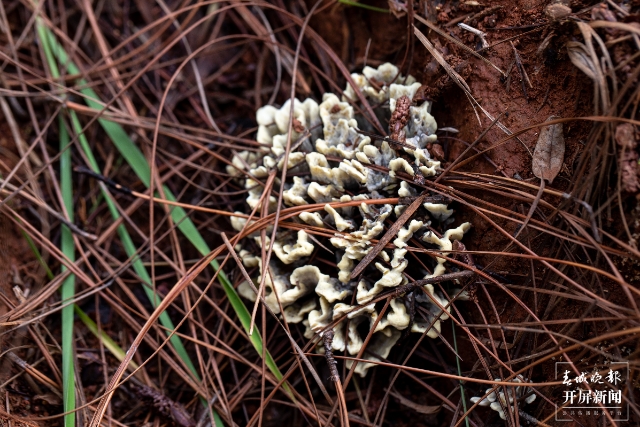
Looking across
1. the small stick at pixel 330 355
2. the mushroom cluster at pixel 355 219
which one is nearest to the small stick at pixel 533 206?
the mushroom cluster at pixel 355 219

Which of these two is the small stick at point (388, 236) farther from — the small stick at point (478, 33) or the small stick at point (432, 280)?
the small stick at point (478, 33)

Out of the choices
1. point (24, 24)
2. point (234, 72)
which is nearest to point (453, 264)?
point (234, 72)

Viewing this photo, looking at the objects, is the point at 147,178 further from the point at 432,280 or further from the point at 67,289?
the point at 432,280

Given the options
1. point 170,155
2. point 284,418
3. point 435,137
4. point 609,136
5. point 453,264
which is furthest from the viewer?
point 170,155

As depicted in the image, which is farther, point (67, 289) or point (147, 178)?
point (147, 178)

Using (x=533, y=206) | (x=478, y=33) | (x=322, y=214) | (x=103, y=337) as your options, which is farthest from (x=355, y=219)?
(x=103, y=337)

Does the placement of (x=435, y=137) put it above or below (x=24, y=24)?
below

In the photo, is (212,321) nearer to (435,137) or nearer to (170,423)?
(170,423)
